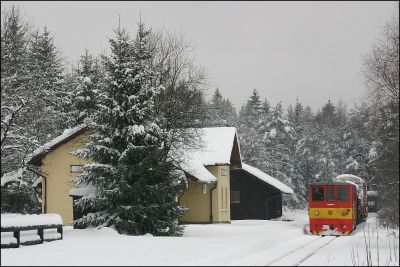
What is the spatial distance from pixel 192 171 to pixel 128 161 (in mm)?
14137

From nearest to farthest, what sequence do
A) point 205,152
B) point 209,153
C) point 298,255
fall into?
point 298,255
point 209,153
point 205,152

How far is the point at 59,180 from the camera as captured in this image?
3625 cm

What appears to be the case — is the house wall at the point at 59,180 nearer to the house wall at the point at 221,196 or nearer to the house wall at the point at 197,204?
the house wall at the point at 197,204

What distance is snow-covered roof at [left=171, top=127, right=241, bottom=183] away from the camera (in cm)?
3816

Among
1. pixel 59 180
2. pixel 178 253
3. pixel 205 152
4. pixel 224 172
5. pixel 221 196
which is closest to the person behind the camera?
pixel 178 253

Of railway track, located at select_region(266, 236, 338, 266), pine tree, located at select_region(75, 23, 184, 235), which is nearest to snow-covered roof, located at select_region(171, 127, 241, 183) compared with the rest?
pine tree, located at select_region(75, 23, 184, 235)

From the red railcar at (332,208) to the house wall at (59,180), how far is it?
14.8 metres

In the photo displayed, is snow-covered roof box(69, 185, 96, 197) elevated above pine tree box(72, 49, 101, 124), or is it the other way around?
pine tree box(72, 49, 101, 124)

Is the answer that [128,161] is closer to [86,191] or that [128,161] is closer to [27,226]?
[86,191]

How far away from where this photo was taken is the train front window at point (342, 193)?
96.9ft

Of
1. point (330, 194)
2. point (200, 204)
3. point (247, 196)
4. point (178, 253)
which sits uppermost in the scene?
point (330, 194)

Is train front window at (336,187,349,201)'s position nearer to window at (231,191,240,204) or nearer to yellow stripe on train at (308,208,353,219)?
yellow stripe on train at (308,208,353,219)

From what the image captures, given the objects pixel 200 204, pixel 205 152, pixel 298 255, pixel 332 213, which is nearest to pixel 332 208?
pixel 332 213

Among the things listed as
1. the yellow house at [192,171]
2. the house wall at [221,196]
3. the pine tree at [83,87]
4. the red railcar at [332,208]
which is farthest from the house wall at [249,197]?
the red railcar at [332,208]
